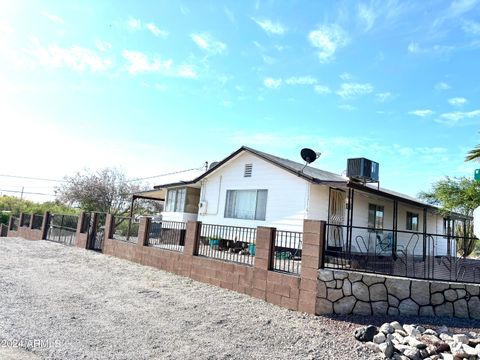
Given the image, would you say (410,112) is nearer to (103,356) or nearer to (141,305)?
(141,305)

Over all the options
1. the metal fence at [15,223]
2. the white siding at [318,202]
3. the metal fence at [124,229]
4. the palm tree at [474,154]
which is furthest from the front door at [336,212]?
the metal fence at [15,223]

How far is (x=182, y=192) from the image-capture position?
18.0 m

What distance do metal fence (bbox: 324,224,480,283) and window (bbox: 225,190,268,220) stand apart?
280 centimetres

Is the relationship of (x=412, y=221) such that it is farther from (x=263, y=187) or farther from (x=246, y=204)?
(x=246, y=204)

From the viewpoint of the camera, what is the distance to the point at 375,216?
1435 centimetres

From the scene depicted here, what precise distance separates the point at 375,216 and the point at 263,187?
530 centimetres

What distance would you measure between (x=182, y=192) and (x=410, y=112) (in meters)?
11.7

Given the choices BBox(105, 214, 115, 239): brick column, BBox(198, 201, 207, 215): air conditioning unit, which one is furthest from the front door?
BBox(105, 214, 115, 239): brick column

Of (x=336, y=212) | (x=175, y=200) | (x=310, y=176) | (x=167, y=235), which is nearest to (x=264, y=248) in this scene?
(x=167, y=235)

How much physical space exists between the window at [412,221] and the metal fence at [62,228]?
54.8 feet

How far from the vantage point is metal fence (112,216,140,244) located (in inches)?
504

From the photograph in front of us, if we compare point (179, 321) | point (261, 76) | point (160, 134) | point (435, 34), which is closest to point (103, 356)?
point (179, 321)

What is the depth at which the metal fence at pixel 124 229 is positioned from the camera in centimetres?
1281

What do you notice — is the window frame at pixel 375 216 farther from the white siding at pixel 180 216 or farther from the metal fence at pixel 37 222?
the metal fence at pixel 37 222
